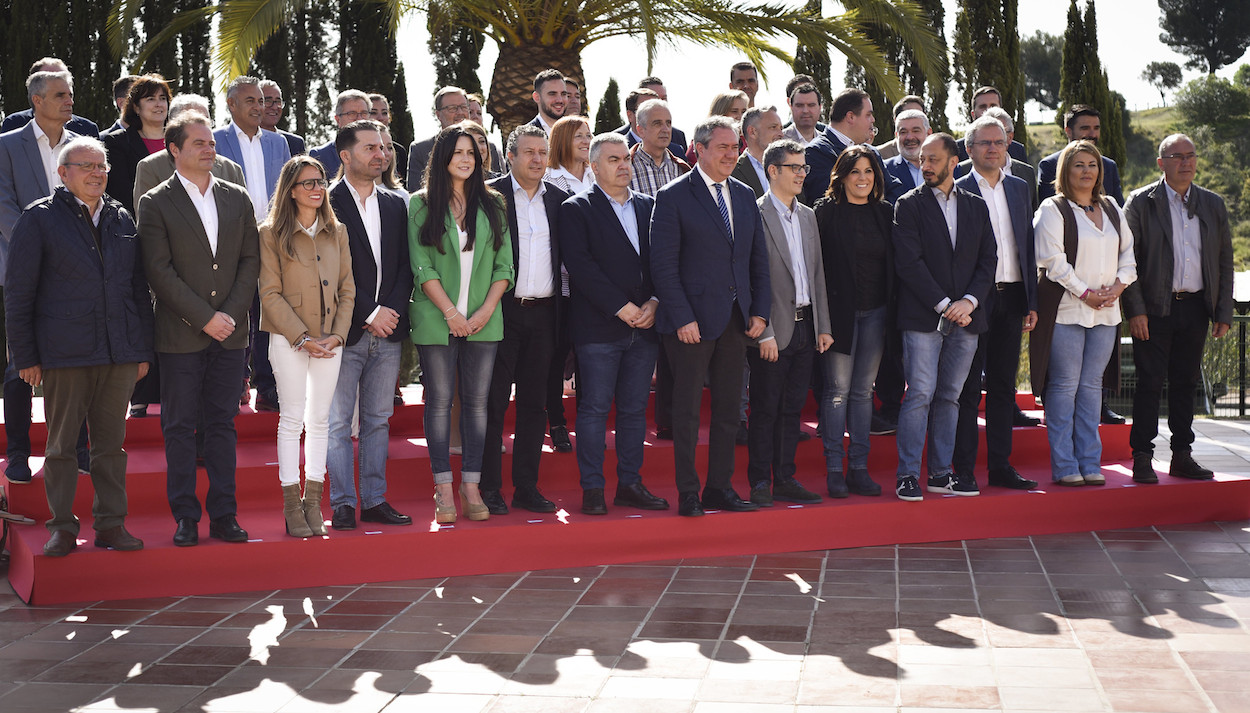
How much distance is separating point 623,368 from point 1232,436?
651 centimetres

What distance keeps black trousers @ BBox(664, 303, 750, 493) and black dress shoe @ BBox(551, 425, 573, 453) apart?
3.01 ft

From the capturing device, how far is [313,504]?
541 cm

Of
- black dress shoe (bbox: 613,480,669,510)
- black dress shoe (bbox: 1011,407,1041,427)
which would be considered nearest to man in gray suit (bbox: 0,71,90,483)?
black dress shoe (bbox: 613,480,669,510)

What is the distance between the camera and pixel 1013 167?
7.27 m

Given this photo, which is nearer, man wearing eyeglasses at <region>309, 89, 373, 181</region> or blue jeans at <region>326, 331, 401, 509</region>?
blue jeans at <region>326, 331, 401, 509</region>

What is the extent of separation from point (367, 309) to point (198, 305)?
2.45 feet

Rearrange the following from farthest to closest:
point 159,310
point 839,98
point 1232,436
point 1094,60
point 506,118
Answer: point 1094,60, point 506,118, point 1232,436, point 839,98, point 159,310

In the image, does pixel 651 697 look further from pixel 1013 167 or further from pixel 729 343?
pixel 1013 167

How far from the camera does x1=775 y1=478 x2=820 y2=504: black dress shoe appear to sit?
608 cm

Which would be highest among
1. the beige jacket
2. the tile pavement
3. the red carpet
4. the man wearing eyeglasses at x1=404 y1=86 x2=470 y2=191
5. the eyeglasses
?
the man wearing eyeglasses at x1=404 y1=86 x2=470 y2=191

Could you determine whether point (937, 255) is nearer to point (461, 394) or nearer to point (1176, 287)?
point (1176, 287)

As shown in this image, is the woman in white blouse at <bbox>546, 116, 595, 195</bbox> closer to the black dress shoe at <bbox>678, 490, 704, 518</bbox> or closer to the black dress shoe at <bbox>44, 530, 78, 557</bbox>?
the black dress shoe at <bbox>678, 490, 704, 518</bbox>

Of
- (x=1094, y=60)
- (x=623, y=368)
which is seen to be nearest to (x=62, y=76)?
(x=623, y=368)

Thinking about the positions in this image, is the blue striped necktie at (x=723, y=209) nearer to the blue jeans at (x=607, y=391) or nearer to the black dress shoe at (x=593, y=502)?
the blue jeans at (x=607, y=391)
